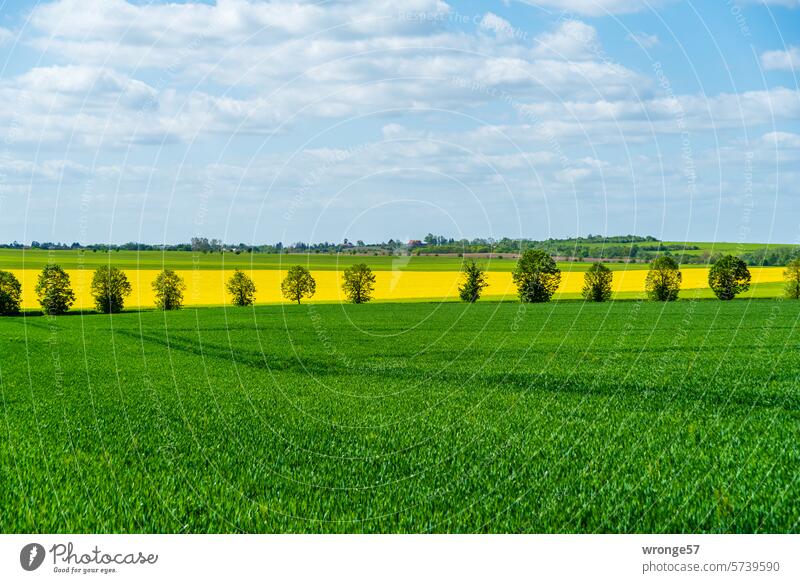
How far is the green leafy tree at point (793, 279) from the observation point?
243ft

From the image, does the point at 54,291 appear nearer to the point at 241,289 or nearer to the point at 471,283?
the point at 241,289

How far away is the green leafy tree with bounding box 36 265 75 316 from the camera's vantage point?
66375 millimetres

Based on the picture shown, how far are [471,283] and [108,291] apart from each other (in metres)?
31.8

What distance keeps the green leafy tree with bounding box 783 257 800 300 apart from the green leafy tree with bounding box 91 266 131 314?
6002 cm

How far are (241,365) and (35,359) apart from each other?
10.5 meters

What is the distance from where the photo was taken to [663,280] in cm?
7244

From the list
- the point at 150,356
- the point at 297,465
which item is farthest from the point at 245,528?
the point at 150,356

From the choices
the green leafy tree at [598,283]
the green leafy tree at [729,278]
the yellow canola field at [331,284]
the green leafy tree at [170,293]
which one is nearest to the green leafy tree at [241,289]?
the yellow canola field at [331,284]

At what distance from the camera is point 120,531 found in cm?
976
